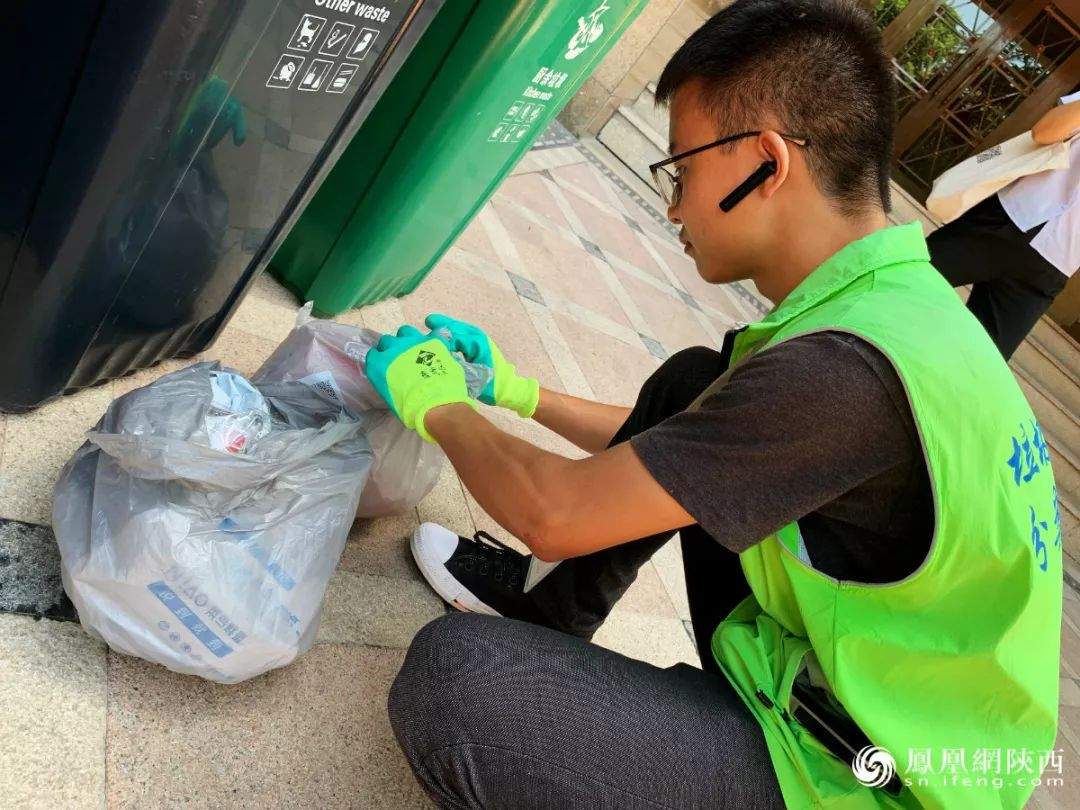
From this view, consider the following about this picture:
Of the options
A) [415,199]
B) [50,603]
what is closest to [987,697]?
[50,603]

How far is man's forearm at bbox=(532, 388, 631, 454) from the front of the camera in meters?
1.93

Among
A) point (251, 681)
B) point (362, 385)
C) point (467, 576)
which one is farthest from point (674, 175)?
point (251, 681)

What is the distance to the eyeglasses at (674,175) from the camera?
1.28 m

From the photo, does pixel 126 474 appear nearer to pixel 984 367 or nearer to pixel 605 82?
pixel 984 367

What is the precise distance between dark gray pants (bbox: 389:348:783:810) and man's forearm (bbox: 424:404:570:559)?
0.54ft

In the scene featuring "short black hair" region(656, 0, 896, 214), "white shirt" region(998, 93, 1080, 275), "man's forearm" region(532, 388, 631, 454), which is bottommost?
"man's forearm" region(532, 388, 631, 454)

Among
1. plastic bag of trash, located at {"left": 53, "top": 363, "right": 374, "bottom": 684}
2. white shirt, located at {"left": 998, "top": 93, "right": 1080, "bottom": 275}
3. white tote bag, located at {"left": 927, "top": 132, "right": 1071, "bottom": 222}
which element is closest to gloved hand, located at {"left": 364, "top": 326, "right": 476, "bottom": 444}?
plastic bag of trash, located at {"left": 53, "top": 363, "right": 374, "bottom": 684}

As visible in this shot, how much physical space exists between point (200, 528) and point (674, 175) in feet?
3.12

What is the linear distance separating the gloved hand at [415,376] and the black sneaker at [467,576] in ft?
1.34

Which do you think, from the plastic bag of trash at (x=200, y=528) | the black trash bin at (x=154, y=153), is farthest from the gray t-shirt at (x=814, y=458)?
the black trash bin at (x=154, y=153)

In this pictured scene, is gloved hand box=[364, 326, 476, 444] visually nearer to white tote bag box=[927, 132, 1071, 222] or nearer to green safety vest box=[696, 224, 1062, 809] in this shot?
green safety vest box=[696, 224, 1062, 809]

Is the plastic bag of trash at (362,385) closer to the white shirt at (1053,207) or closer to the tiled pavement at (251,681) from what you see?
the tiled pavement at (251,681)

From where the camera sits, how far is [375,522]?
6.10ft

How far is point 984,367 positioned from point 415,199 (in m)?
1.47
